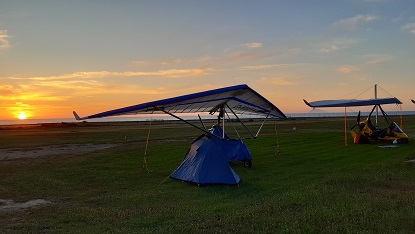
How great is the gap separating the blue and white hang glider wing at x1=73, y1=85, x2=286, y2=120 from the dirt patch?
10.0 ft

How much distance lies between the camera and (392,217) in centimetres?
777

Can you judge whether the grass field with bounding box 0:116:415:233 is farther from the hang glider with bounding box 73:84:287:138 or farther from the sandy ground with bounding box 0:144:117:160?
the sandy ground with bounding box 0:144:117:160

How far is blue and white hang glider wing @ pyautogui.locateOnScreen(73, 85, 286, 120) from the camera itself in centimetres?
1153

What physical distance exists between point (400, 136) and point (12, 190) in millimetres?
24712

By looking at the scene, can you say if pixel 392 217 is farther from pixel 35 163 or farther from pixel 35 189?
pixel 35 163

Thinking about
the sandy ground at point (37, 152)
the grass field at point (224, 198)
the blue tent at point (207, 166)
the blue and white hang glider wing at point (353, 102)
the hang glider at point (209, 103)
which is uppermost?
the blue and white hang glider wing at point (353, 102)

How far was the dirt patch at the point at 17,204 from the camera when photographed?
10492 mm

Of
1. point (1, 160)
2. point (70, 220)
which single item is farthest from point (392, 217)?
point (1, 160)

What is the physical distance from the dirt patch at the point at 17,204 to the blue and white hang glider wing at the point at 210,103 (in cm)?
306

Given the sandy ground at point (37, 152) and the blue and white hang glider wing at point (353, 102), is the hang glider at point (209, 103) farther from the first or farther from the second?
the sandy ground at point (37, 152)

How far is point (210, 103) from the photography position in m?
14.5

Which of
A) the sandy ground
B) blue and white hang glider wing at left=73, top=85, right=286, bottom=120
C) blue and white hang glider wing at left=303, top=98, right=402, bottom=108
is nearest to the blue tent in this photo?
blue and white hang glider wing at left=73, top=85, right=286, bottom=120

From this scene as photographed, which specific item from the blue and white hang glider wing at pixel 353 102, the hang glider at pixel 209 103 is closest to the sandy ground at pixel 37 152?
the hang glider at pixel 209 103

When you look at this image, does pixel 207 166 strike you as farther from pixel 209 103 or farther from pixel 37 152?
pixel 37 152
